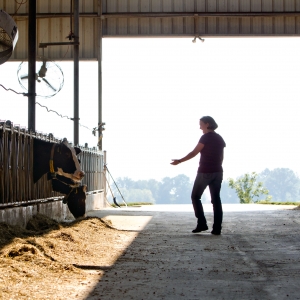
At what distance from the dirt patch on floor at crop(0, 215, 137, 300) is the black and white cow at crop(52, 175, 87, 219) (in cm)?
99

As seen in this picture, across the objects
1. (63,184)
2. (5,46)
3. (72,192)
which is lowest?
(72,192)

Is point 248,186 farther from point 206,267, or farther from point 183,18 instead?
point 206,267

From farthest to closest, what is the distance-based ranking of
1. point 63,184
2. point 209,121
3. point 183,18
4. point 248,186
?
point 248,186
point 183,18
point 63,184
point 209,121

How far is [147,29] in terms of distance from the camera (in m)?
21.6

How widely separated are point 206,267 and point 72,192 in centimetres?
477

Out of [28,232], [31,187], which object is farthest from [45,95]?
[28,232]

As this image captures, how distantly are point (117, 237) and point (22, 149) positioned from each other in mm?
2143

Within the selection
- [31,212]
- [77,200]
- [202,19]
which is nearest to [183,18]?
[202,19]

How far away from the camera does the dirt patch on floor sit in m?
4.44

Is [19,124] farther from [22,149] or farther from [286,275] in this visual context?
[286,275]

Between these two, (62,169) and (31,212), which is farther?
(62,169)

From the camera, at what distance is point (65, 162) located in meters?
9.55

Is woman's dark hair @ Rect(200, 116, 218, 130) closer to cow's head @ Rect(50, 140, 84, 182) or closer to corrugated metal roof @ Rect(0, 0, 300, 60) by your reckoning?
cow's head @ Rect(50, 140, 84, 182)

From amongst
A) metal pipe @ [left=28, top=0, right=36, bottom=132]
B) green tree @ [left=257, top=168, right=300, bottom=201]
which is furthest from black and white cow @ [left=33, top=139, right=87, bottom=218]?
green tree @ [left=257, top=168, right=300, bottom=201]
